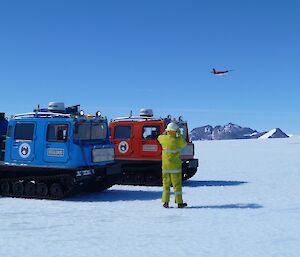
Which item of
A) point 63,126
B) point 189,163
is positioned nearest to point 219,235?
point 63,126

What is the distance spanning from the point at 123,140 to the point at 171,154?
5.35 m

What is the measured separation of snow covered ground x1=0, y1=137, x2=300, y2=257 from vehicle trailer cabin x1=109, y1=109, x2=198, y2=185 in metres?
1.60

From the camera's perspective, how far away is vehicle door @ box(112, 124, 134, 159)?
15.1 m

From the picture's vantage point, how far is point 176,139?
10219mm

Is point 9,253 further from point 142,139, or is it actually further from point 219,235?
point 142,139

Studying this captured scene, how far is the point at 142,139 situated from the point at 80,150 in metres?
3.95

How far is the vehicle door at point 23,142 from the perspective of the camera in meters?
11.6

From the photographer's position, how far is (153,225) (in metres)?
8.02

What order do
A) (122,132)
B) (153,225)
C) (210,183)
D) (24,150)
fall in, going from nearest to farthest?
(153,225)
(24,150)
(210,183)
(122,132)

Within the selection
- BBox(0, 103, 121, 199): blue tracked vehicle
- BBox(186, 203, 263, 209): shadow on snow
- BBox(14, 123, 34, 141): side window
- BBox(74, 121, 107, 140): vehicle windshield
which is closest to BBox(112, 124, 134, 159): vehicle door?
BBox(74, 121, 107, 140): vehicle windshield

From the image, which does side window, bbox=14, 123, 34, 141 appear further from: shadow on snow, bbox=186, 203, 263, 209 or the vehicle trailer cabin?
shadow on snow, bbox=186, 203, 263, 209

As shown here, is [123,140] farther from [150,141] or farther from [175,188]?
[175,188]

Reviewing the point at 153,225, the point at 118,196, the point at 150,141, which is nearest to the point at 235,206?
the point at 153,225

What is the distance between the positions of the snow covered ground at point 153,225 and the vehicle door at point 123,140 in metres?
2.30
